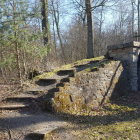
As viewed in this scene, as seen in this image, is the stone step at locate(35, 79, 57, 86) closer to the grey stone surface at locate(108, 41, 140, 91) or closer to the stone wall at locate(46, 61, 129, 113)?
the stone wall at locate(46, 61, 129, 113)

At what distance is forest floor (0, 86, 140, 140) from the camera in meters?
4.23

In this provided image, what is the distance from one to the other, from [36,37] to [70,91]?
256 cm

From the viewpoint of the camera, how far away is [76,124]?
16.2 ft

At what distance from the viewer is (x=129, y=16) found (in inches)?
1119

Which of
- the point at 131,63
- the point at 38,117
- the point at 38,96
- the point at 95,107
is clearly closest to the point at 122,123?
the point at 95,107

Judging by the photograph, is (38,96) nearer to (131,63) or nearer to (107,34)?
(131,63)

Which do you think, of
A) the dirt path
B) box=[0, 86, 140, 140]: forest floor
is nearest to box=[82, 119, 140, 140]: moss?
box=[0, 86, 140, 140]: forest floor

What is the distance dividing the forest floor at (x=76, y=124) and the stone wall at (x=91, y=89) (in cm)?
37

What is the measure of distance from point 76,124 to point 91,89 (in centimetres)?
192

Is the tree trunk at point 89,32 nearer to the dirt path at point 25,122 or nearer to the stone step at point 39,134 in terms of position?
the dirt path at point 25,122

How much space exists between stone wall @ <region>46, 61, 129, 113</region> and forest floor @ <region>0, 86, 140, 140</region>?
369mm

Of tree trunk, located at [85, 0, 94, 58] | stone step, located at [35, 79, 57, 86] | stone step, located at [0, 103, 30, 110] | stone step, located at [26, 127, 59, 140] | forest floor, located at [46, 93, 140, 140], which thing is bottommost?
forest floor, located at [46, 93, 140, 140]

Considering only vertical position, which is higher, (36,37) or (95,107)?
(36,37)

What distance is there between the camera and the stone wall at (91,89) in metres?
5.70
